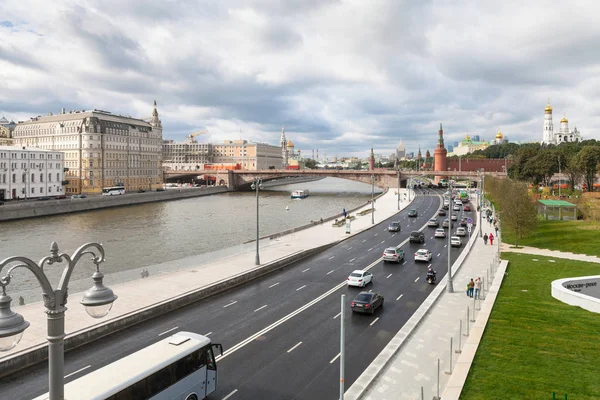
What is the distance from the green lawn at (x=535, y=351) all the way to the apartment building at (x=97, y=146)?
95.9 metres

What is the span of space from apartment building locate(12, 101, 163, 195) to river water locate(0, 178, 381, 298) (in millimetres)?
27974

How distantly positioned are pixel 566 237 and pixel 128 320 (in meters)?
37.3

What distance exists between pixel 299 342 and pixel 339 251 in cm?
2044

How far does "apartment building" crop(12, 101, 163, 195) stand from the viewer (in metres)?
99.6

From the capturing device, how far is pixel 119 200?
82500mm

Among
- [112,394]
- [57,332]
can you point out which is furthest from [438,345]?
[57,332]

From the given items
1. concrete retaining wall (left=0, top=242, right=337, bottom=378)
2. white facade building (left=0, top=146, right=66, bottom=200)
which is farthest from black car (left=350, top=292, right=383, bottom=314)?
white facade building (left=0, top=146, right=66, bottom=200)

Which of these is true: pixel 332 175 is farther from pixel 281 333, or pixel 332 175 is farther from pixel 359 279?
pixel 281 333

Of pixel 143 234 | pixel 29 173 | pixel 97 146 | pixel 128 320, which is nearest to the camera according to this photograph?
pixel 128 320

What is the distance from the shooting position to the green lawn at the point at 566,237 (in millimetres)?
35219

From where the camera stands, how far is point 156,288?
2292 cm

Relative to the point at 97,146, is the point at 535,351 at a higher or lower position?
lower

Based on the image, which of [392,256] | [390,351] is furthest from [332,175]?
[390,351]

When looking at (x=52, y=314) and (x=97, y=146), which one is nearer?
(x=52, y=314)
